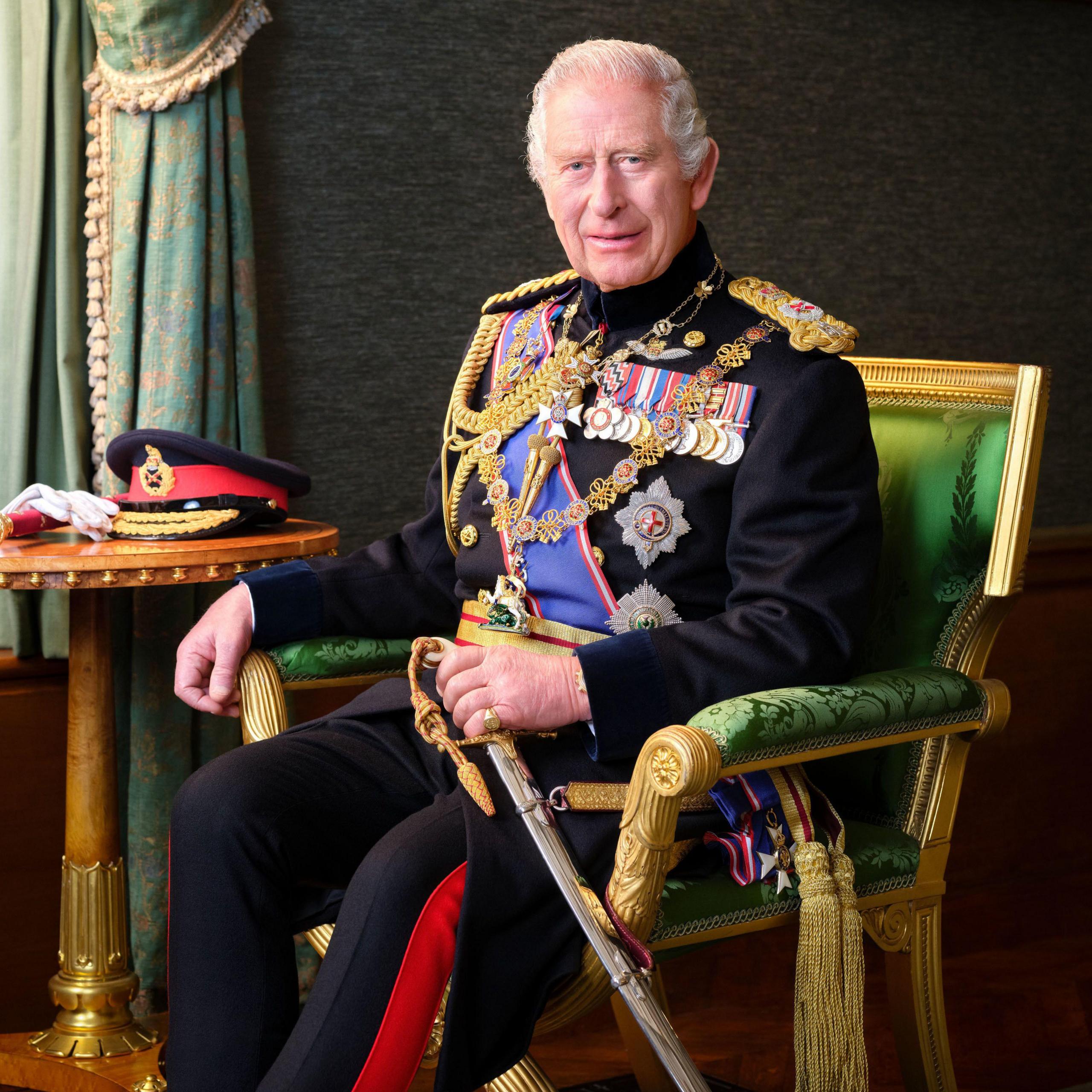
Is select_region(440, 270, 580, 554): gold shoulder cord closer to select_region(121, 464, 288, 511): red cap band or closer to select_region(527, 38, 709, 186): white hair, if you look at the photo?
select_region(527, 38, 709, 186): white hair

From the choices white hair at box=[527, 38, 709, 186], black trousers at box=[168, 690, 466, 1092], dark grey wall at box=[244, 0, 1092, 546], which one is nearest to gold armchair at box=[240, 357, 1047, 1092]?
black trousers at box=[168, 690, 466, 1092]

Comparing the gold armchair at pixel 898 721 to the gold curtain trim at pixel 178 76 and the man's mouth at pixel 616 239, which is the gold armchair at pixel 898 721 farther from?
the gold curtain trim at pixel 178 76

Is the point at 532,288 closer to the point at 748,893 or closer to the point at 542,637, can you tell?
the point at 542,637

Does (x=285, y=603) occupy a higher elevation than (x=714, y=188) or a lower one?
lower

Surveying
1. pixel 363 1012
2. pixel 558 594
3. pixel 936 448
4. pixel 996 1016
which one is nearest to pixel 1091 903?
pixel 996 1016

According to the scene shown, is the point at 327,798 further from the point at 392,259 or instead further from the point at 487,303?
the point at 392,259

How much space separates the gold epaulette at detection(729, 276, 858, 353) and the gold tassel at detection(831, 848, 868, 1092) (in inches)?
22.3

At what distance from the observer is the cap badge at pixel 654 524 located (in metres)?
1.45

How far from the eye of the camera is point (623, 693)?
1301 mm

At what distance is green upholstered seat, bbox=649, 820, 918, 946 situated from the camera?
133 cm

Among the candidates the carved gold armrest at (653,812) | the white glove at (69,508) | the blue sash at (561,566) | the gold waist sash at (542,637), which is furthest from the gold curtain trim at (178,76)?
the carved gold armrest at (653,812)

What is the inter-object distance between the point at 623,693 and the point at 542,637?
0.22m

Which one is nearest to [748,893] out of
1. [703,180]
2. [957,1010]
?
[703,180]

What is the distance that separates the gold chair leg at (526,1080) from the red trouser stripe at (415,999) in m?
0.17
